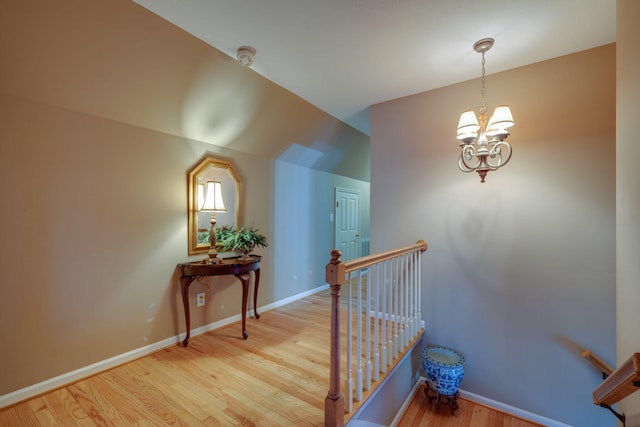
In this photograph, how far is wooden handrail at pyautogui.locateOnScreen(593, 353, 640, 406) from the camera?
2.47 ft

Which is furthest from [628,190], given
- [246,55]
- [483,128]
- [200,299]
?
[200,299]

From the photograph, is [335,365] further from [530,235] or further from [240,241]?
[530,235]

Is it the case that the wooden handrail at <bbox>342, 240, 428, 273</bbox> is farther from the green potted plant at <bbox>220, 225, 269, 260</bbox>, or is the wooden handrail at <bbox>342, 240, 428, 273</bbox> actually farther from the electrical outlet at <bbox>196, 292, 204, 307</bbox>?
the electrical outlet at <bbox>196, 292, 204, 307</bbox>

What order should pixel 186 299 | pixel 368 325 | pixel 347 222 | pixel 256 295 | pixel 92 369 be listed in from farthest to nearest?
pixel 347 222
pixel 256 295
pixel 186 299
pixel 92 369
pixel 368 325

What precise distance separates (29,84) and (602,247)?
4.26m

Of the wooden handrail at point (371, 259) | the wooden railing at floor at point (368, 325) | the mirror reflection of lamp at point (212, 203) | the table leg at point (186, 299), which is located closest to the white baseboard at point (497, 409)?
the wooden railing at floor at point (368, 325)

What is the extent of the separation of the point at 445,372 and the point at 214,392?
1.84m

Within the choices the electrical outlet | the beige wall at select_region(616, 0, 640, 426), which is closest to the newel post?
the beige wall at select_region(616, 0, 640, 426)

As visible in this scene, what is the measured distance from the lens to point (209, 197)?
2740 millimetres

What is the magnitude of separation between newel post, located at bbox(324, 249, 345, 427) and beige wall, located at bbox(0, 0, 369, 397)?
76.3 inches

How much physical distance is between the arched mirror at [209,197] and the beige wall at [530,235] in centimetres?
212

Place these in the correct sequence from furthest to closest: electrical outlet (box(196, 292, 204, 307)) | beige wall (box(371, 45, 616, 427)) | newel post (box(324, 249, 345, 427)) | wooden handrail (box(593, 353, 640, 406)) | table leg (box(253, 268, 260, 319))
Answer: table leg (box(253, 268, 260, 319))
electrical outlet (box(196, 292, 204, 307))
beige wall (box(371, 45, 616, 427))
newel post (box(324, 249, 345, 427))
wooden handrail (box(593, 353, 640, 406))

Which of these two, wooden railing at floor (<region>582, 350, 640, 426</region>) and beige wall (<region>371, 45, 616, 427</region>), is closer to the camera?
wooden railing at floor (<region>582, 350, 640, 426</region>)

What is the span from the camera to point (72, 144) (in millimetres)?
2008
